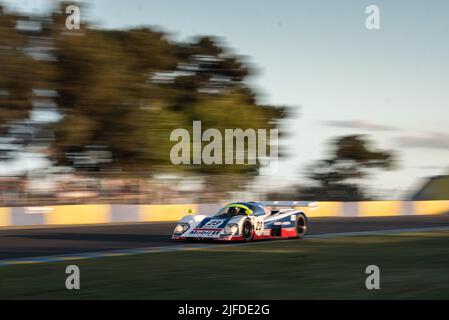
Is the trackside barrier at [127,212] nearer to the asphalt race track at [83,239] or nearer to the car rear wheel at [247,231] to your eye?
the asphalt race track at [83,239]

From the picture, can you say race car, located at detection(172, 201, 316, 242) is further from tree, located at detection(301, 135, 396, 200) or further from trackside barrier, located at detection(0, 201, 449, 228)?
tree, located at detection(301, 135, 396, 200)

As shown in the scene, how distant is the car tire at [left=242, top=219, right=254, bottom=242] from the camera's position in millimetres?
17234

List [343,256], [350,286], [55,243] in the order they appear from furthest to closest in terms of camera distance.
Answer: [55,243]
[343,256]
[350,286]

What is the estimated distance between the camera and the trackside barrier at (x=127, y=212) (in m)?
25.0

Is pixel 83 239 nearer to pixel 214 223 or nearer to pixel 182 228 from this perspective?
pixel 182 228

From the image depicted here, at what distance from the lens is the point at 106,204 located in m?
28.2

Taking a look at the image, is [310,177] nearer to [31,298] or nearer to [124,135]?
[124,135]

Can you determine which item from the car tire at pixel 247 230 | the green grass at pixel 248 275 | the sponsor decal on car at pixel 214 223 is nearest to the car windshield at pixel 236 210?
the car tire at pixel 247 230

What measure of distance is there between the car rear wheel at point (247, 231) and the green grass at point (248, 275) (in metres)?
1.36

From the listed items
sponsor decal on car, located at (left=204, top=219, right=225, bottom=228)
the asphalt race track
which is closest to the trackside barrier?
the asphalt race track

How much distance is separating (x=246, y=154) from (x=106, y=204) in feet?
59.1

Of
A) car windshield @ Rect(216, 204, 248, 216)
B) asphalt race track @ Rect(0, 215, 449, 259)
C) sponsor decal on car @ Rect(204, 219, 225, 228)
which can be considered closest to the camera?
asphalt race track @ Rect(0, 215, 449, 259)
